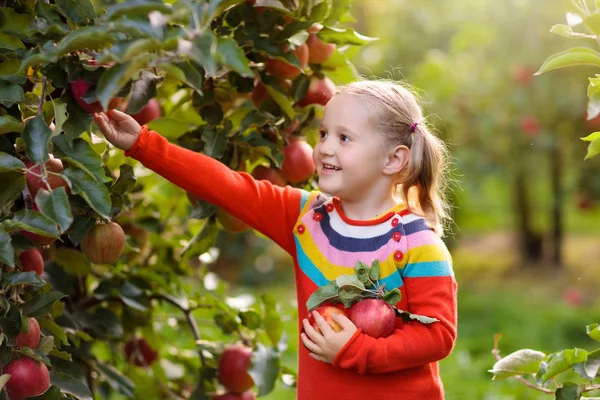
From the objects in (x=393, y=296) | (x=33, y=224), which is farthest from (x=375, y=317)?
(x=33, y=224)

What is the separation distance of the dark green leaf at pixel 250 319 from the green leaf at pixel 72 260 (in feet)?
1.09

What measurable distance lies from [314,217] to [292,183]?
0.27 meters

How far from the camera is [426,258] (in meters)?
1.37

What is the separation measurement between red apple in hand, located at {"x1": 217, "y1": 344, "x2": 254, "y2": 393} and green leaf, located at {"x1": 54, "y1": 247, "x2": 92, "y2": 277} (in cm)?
34

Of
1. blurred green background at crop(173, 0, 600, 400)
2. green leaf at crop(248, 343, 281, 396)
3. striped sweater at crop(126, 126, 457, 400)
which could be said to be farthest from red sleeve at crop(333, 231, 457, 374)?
blurred green background at crop(173, 0, 600, 400)

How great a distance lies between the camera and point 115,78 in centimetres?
103

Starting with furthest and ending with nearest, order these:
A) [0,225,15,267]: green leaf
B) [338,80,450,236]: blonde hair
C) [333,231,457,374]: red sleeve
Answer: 1. [338,80,450,236]: blonde hair
2. [333,231,457,374]: red sleeve
3. [0,225,15,267]: green leaf

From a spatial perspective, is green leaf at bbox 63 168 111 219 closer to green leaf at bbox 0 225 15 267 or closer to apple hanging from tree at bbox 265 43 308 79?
green leaf at bbox 0 225 15 267

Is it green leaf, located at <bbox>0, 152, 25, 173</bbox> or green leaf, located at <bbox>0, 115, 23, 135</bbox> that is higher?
green leaf, located at <bbox>0, 115, 23, 135</bbox>

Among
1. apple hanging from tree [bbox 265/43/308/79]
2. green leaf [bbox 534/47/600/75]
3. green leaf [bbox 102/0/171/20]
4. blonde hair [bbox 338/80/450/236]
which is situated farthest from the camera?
apple hanging from tree [bbox 265/43/308/79]

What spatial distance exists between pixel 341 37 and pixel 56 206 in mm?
725

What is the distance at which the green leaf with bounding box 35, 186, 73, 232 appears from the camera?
1084 millimetres

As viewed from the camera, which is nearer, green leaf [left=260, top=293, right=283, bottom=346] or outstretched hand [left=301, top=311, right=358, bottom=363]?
outstretched hand [left=301, top=311, right=358, bottom=363]

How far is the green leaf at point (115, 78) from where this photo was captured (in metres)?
0.99
